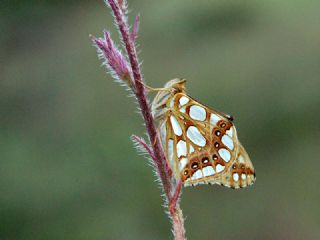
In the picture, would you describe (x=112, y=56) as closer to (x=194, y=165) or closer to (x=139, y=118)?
(x=194, y=165)

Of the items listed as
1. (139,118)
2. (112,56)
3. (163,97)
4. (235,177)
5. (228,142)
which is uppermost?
(139,118)

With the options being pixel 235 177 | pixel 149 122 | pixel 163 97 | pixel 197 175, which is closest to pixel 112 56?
pixel 149 122

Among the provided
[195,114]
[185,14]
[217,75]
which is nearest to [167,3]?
[185,14]

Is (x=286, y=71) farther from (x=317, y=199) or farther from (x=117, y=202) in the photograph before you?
(x=117, y=202)

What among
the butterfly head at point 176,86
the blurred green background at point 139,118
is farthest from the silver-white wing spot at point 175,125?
the blurred green background at point 139,118

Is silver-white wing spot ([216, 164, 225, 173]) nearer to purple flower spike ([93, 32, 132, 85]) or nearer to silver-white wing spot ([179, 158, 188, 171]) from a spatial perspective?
silver-white wing spot ([179, 158, 188, 171])

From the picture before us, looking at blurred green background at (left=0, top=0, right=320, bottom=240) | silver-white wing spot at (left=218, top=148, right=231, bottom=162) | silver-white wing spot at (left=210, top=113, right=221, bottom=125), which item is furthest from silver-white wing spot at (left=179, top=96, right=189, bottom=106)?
blurred green background at (left=0, top=0, right=320, bottom=240)
